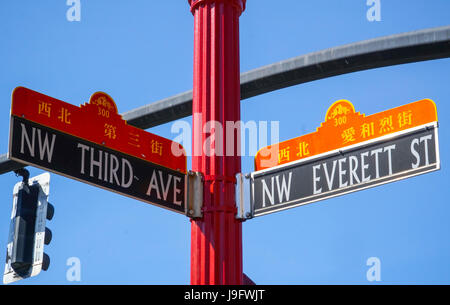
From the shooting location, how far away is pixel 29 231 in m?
8.10

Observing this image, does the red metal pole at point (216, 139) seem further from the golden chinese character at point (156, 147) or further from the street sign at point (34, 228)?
the street sign at point (34, 228)

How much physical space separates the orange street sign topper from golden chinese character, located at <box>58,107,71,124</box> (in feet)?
5.71

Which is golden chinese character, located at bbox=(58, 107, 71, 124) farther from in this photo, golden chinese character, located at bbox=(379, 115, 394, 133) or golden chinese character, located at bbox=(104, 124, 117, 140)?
golden chinese character, located at bbox=(379, 115, 394, 133)

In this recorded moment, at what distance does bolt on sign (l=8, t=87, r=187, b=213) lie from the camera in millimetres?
7305

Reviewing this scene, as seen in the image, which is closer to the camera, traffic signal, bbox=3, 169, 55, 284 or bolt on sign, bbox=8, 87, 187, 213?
bolt on sign, bbox=8, 87, 187, 213

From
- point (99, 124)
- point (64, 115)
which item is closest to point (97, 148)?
point (99, 124)

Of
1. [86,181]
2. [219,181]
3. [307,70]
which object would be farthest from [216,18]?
[86,181]

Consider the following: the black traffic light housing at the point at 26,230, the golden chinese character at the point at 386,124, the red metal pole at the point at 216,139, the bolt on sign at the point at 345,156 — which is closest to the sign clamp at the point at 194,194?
the red metal pole at the point at 216,139

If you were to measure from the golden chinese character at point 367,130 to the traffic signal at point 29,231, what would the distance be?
8.50 feet

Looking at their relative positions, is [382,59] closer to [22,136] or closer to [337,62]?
[337,62]

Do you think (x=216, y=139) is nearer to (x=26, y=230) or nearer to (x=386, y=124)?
(x=386, y=124)

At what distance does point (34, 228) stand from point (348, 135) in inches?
104

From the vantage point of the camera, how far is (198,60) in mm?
8625

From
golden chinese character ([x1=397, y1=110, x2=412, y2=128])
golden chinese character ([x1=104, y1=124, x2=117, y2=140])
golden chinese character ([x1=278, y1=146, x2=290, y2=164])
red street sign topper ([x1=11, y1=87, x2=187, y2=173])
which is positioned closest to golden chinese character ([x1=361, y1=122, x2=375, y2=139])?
golden chinese character ([x1=397, y1=110, x2=412, y2=128])
